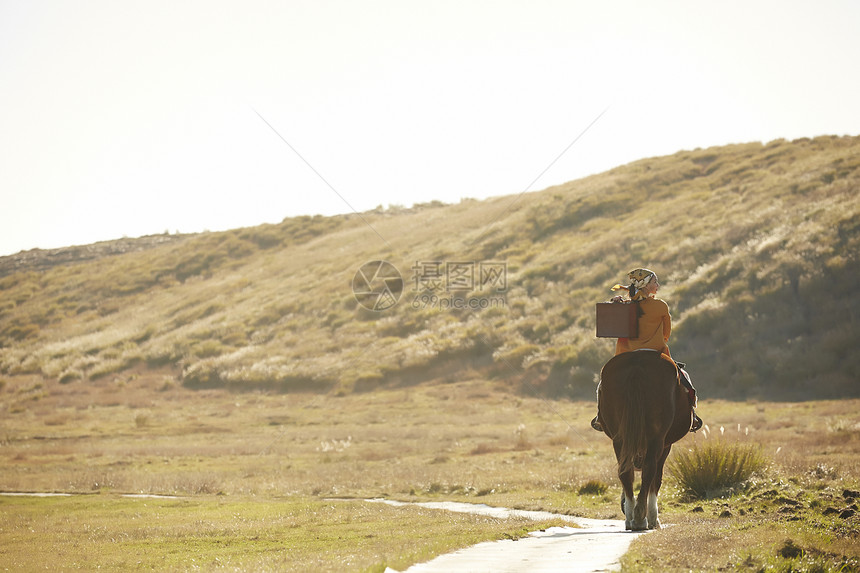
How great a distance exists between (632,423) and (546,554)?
2.88m

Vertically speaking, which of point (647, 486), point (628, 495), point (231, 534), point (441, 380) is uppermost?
point (647, 486)

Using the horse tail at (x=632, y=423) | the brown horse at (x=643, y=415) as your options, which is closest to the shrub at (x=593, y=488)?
the brown horse at (x=643, y=415)

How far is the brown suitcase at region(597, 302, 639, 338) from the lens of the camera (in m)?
10.9

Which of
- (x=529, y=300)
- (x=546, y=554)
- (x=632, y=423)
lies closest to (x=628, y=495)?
(x=632, y=423)

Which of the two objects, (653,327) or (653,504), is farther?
(653,327)

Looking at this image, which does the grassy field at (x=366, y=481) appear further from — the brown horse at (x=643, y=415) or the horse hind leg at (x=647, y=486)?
the brown horse at (x=643, y=415)

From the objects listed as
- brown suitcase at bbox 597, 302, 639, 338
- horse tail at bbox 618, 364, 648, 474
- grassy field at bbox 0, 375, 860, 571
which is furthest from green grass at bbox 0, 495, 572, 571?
brown suitcase at bbox 597, 302, 639, 338

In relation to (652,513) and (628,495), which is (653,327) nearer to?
(628,495)

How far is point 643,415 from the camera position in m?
10.4

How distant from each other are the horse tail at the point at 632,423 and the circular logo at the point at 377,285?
49.9 meters

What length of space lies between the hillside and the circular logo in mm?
874

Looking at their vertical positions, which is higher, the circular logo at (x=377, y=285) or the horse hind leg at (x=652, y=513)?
the circular logo at (x=377, y=285)

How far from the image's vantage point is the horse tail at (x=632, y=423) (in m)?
10.4

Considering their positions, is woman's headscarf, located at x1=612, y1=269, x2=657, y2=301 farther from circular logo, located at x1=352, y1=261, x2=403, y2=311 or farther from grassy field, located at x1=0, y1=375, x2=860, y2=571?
circular logo, located at x1=352, y1=261, x2=403, y2=311
